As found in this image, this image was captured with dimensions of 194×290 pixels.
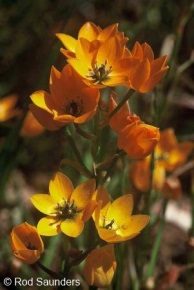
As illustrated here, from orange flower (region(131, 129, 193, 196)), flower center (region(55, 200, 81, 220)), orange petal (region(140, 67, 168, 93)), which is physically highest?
orange petal (region(140, 67, 168, 93))

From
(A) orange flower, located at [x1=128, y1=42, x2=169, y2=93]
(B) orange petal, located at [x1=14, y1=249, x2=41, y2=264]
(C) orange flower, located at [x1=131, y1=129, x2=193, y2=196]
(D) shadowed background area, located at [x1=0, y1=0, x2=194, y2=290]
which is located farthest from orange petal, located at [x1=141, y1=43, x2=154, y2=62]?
(D) shadowed background area, located at [x1=0, y1=0, x2=194, y2=290]

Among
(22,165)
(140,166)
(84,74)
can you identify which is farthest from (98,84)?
(22,165)

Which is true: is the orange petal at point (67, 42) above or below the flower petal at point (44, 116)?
above

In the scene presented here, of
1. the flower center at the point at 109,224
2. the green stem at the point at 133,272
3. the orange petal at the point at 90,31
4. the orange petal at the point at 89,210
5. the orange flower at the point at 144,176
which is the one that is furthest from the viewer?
the orange flower at the point at 144,176

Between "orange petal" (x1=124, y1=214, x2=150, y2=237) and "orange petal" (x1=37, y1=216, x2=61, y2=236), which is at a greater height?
"orange petal" (x1=37, y1=216, x2=61, y2=236)

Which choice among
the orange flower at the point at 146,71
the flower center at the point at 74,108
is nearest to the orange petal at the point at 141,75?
the orange flower at the point at 146,71

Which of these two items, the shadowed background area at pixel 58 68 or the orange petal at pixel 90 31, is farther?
the shadowed background area at pixel 58 68

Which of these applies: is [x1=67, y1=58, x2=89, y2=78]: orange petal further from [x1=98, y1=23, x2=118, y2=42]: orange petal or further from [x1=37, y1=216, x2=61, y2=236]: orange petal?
[x1=37, y1=216, x2=61, y2=236]: orange petal

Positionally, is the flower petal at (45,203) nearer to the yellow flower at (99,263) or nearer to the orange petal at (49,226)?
the orange petal at (49,226)

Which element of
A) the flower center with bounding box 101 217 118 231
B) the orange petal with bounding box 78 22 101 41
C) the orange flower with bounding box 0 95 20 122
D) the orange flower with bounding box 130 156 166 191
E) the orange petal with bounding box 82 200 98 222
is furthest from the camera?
the orange flower with bounding box 0 95 20 122
